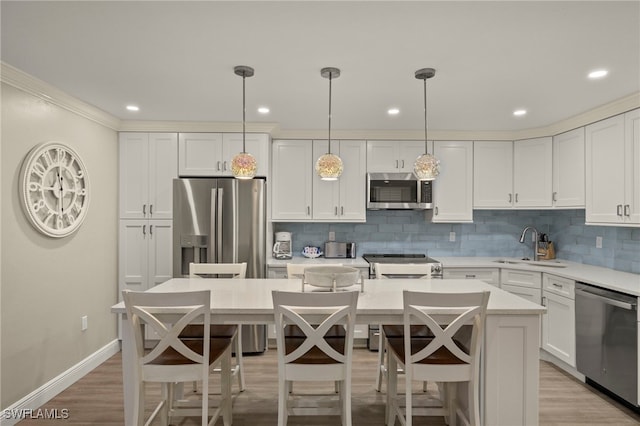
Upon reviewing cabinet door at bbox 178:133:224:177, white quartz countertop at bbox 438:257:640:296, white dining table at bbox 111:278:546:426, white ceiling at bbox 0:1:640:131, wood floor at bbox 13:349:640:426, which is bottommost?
wood floor at bbox 13:349:640:426

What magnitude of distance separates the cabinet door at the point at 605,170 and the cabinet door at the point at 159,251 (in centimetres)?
408

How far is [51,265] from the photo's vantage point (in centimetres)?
291

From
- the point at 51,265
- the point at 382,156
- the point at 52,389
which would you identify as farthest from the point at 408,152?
the point at 52,389

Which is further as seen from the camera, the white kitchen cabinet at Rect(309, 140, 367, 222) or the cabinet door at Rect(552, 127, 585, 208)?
the white kitchen cabinet at Rect(309, 140, 367, 222)

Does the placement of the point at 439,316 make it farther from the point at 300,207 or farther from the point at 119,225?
the point at 119,225

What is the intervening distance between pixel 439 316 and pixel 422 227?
2.68 metres

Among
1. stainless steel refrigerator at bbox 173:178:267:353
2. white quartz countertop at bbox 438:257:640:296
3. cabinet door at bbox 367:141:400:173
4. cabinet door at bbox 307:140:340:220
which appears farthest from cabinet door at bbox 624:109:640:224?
stainless steel refrigerator at bbox 173:178:267:353

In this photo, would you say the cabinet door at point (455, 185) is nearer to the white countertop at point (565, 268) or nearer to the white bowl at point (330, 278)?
the white countertop at point (565, 268)

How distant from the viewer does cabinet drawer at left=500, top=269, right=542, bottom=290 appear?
3707 mm

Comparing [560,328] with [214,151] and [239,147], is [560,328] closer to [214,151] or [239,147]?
[239,147]

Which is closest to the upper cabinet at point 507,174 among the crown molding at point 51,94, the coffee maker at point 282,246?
the coffee maker at point 282,246

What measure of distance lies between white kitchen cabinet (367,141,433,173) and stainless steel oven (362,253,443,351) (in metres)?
1.01

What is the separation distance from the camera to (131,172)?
394 cm

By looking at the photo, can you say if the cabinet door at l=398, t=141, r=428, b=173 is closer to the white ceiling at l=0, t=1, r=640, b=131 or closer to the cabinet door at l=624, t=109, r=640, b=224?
the white ceiling at l=0, t=1, r=640, b=131
